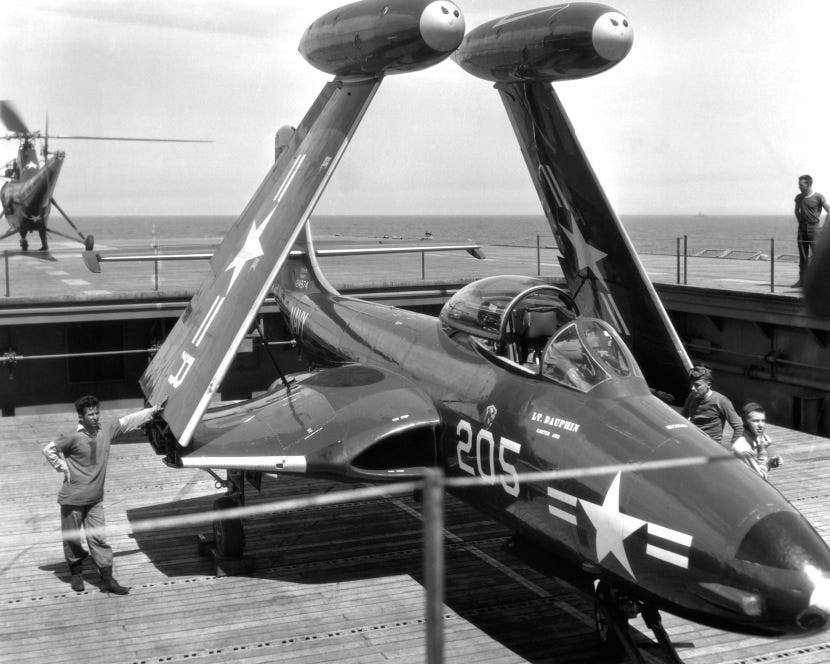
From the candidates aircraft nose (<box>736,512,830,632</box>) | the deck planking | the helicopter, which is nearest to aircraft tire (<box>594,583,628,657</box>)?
the deck planking

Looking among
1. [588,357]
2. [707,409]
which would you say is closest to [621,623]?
[588,357]

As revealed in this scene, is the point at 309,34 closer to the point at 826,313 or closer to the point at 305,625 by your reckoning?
the point at 305,625

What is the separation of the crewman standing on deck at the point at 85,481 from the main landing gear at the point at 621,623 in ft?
13.8

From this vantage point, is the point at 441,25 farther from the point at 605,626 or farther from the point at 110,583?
the point at 110,583

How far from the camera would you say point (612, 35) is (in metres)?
9.72

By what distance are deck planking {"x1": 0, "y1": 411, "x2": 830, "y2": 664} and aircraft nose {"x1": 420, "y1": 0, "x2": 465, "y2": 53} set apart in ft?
14.5

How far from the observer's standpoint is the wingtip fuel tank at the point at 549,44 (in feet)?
32.0

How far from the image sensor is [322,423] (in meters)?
9.29

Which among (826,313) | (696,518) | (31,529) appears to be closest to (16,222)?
(31,529)

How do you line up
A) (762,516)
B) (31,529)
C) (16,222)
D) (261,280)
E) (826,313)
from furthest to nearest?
(16,222) < (31,529) < (261,280) < (762,516) < (826,313)

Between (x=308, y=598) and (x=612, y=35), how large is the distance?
6.24 meters

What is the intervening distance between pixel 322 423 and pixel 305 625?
2.11 m

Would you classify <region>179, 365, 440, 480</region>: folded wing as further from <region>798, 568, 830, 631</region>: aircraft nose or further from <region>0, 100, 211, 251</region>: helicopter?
<region>0, 100, 211, 251</region>: helicopter

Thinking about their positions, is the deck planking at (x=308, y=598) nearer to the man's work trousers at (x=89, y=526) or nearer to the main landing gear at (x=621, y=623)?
the main landing gear at (x=621, y=623)
